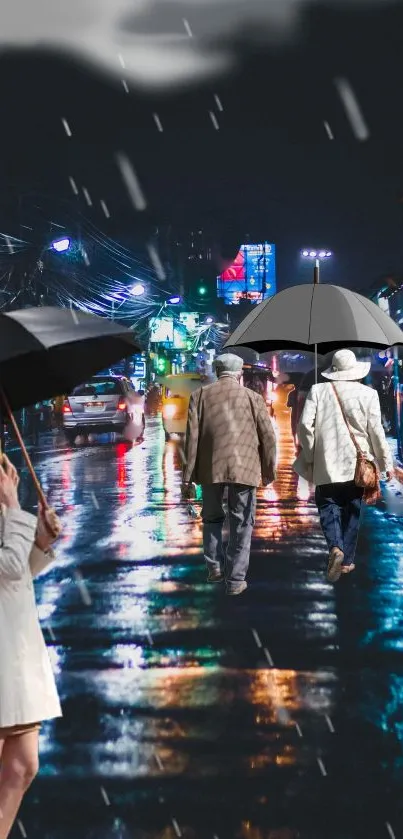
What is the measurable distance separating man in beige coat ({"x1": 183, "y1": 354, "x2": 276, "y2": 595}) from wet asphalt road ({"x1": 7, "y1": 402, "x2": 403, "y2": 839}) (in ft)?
2.48

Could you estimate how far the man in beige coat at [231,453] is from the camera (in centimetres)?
904

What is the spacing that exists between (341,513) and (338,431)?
2.17ft

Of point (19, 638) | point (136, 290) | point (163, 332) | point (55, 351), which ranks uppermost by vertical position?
point (136, 290)

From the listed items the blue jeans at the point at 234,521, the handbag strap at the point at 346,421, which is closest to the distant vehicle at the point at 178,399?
the blue jeans at the point at 234,521

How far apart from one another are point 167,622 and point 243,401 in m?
1.93

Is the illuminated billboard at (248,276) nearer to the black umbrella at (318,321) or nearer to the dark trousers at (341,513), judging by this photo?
the black umbrella at (318,321)

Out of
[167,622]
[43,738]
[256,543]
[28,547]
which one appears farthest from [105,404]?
[28,547]

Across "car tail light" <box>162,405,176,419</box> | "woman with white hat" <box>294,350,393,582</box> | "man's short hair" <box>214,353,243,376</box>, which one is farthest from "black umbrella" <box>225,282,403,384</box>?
"car tail light" <box>162,405,176,419</box>

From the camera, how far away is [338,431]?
9141 mm

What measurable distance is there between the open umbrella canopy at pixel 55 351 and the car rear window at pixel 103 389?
29621 millimetres

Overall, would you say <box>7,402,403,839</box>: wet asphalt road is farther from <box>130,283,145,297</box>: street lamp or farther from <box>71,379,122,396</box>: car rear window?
<box>130,283,145,297</box>: street lamp

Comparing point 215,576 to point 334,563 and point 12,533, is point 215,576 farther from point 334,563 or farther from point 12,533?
point 12,533

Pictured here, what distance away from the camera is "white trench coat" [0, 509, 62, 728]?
424 cm

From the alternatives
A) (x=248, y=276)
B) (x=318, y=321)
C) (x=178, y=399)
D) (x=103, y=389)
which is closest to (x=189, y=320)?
(x=248, y=276)
